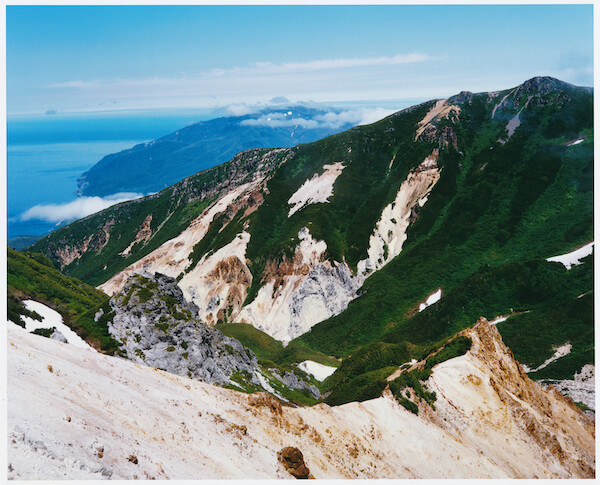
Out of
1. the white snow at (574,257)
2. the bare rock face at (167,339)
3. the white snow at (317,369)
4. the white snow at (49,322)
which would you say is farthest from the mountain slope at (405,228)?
the white snow at (49,322)

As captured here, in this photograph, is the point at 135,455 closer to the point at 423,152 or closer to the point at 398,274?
the point at 398,274

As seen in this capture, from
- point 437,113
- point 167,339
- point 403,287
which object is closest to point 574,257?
point 403,287

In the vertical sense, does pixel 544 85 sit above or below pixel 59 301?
above

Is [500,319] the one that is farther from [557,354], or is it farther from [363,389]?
[363,389]

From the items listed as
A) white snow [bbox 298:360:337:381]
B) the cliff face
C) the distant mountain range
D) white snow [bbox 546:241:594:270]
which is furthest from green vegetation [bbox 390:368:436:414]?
white snow [bbox 546:241:594:270]

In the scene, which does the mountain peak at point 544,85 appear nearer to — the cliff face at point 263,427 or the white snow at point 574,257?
the white snow at point 574,257
